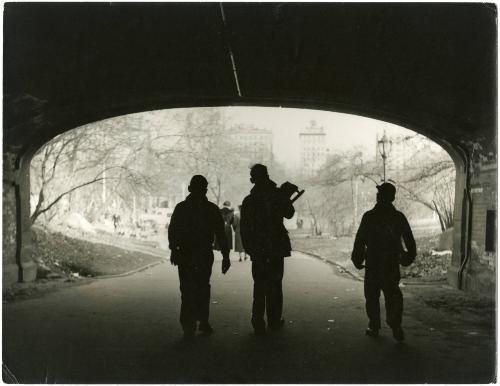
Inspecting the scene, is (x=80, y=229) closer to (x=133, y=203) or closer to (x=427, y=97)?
(x=133, y=203)

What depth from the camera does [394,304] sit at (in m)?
5.77

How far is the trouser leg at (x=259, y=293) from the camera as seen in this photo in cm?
615

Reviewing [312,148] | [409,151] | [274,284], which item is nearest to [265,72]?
[312,148]

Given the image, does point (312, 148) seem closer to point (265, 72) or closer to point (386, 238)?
point (265, 72)

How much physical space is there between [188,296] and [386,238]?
240cm

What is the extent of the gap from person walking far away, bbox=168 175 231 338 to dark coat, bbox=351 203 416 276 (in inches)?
67.0

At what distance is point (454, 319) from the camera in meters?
7.12

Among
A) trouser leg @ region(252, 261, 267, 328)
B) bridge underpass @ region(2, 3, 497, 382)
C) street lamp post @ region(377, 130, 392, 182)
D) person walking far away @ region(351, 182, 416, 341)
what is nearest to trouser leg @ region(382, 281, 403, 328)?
person walking far away @ region(351, 182, 416, 341)

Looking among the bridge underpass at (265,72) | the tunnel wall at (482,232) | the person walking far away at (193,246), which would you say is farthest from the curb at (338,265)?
the person walking far away at (193,246)

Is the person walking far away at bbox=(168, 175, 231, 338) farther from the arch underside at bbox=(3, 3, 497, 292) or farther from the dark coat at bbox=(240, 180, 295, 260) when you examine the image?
the arch underside at bbox=(3, 3, 497, 292)

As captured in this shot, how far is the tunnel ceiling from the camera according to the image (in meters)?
6.14

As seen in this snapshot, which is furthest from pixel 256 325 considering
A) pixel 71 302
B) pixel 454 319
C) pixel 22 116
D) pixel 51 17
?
pixel 22 116

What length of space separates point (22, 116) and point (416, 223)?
1121 cm

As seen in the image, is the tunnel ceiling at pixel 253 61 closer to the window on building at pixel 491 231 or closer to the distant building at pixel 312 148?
the distant building at pixel 312 148
